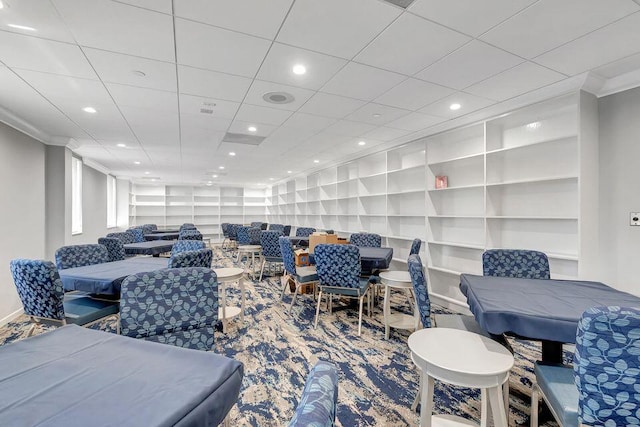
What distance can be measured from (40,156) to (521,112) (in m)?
6.87

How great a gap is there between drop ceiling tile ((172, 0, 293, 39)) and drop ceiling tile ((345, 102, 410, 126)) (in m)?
1.66

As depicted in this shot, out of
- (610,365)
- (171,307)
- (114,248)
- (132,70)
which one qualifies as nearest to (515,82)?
(610,365)

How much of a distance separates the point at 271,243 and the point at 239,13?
12.9 feet

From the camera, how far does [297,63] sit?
7.80 feet

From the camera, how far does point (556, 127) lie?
308 centimetres

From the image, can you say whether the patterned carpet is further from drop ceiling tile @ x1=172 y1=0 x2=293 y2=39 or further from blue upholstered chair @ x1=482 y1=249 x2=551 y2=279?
drop ceiling tile @ x1=172 y1=0 x2=293 y2=39

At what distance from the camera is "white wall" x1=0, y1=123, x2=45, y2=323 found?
3.43m

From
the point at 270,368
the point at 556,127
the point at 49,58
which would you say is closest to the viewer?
the point at 49,58

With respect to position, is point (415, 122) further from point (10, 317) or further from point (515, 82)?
point (10, 317)

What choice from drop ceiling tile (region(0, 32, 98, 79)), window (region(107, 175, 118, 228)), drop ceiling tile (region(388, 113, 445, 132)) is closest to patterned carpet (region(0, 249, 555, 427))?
drop ceiling tile (region(388, 113, 445, 132))

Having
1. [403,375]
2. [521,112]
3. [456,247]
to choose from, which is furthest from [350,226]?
[403,375]

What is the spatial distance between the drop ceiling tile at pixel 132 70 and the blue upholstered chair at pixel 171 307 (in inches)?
74.3

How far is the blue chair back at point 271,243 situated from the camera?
5.20m

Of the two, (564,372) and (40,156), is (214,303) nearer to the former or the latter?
→ (564,372)
